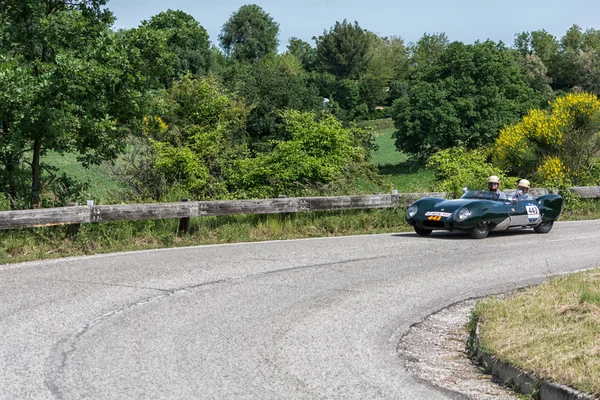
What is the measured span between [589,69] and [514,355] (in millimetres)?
116404

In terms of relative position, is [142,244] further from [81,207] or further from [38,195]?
[38,195]

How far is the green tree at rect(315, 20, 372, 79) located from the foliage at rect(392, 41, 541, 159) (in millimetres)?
52957

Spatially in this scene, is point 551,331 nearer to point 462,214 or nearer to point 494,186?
point 462,214

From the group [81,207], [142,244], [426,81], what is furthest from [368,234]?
[426,81]

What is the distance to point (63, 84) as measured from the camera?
1555cm

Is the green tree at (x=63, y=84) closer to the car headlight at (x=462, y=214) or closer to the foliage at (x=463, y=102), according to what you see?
the car headlight at (x=462, y=214)

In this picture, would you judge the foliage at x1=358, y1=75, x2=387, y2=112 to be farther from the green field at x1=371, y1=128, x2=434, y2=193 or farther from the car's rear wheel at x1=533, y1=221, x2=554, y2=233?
the car's rear wheel at x1=533, y1=221, x2=554, y2=233

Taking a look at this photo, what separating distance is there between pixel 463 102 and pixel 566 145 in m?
37.1

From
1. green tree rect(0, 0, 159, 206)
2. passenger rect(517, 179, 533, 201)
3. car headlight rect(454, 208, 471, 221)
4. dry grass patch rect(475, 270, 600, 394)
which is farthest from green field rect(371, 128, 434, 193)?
dry grass patch rect(475, 270, 600, 394)

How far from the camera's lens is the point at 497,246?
14.9m

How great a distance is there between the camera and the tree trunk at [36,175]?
54.4 ft

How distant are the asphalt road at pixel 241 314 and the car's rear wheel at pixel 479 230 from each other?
1.10m

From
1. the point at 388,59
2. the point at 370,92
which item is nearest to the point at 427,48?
the point at 388,59

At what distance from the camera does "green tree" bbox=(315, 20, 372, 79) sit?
125 meters
